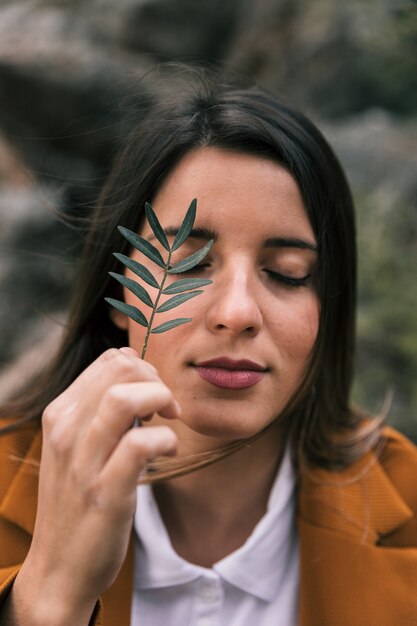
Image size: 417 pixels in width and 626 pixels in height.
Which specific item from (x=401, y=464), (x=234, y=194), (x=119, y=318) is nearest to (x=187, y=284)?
(x=234, y=194)

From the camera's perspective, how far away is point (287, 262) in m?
1.86

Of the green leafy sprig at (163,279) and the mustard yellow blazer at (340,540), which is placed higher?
the green leafy sprig at (163,279)

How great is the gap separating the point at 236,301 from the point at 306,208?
46 cm

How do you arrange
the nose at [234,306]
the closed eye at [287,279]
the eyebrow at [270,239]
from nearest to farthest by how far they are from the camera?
1. the nose at [234,306]
2. the eyebrow at [270,239]
3. the closed eye at [287,279]

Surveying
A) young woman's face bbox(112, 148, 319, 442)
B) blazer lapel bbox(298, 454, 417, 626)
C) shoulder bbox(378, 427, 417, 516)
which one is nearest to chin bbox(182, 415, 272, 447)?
young woman's face bbox(112, 148, 319, 442)

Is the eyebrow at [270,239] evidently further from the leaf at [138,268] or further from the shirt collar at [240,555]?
A: the shirt collar at [240,555]

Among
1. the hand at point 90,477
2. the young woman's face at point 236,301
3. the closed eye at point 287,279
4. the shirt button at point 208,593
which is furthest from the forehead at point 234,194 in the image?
the shirt button at point 208,593

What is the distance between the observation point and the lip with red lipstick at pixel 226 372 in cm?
173

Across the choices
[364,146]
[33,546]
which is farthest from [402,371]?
[33,546]

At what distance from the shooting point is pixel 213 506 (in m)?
2.23

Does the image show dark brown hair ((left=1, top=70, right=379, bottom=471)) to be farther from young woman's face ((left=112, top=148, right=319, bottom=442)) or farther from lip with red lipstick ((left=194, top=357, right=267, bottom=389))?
lip with red lipstick ((left=194, top=357, right=267, bottom=389))

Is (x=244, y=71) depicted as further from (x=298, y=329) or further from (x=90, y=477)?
(x=90, y=477)

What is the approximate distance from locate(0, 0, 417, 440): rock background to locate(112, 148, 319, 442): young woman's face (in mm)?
2706

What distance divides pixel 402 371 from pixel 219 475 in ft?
10.1
